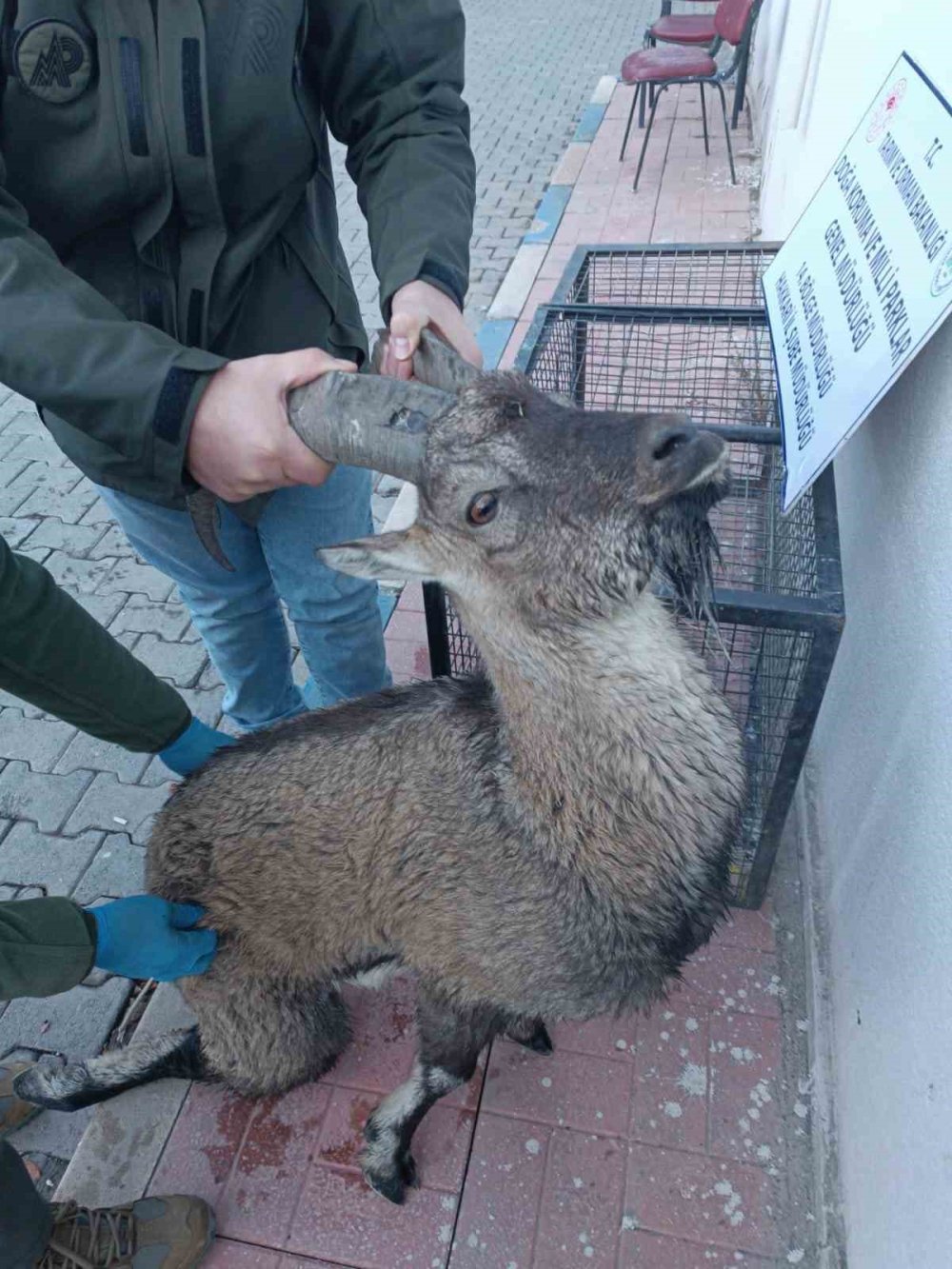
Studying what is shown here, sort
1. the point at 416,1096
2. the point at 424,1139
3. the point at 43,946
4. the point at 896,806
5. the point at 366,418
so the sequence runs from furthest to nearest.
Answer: the point at 424,1139
the point at 416,1096
the point at 896,806
the point at 43,946
the point at 366,418

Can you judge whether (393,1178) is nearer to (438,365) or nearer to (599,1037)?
(599,1037)

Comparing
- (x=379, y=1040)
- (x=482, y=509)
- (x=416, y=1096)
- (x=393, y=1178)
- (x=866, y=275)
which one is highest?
(x=866, y=275)

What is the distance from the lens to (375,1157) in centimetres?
256

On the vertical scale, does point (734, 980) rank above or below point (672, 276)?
below

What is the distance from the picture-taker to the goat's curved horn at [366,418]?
5.65ft

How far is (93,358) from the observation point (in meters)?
1.78

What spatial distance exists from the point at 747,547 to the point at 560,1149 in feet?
7.00

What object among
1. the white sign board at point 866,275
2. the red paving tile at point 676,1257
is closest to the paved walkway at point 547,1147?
the red paving tile at point 676,1257

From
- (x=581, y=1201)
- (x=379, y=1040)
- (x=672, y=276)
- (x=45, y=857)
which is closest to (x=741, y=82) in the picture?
(x=672, y=276)

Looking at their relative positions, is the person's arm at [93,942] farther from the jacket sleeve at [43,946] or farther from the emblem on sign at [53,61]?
the emblem on sign at [53,61]

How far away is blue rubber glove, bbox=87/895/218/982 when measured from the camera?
2.19 m

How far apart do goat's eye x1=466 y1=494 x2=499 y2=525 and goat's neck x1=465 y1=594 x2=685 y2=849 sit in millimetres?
236

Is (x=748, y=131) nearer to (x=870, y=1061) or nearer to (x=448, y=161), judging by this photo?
(x=448, y=161)

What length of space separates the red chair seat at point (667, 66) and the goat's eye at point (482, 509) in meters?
8.15
